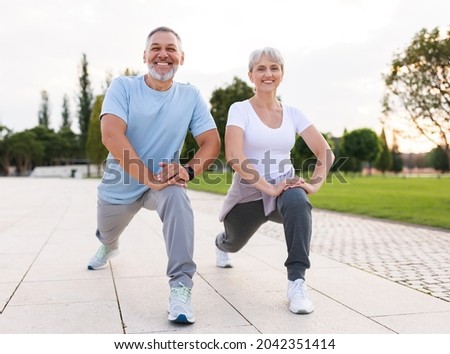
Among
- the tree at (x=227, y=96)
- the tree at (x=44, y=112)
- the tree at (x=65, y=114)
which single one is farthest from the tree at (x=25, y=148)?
the tree at (x=227, y=96)

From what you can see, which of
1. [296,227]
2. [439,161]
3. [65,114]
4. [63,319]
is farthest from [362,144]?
[63,319]

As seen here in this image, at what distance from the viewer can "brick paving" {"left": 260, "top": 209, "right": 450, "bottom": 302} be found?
4.42 m

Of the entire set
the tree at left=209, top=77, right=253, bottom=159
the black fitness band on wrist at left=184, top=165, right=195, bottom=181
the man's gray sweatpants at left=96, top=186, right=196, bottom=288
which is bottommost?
the man's gray sweatpants at left=96, top=186, right=196, bottom=288

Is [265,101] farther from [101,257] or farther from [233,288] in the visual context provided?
[101,257]

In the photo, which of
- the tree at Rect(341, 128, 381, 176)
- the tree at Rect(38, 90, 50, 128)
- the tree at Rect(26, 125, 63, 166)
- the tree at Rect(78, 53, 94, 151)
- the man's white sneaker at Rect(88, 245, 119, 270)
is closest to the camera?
the man's white sneaker at Rect(88, 245, 119, 270)

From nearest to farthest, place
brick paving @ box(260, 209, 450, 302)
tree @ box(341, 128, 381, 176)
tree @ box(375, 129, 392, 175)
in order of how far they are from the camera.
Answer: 1. brick paving @ box(260, 209, 450, 302)
2. tree @ box(341, 128, 381, 176)
3. tree @ box(375, 129, 392, 175)

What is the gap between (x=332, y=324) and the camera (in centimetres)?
302

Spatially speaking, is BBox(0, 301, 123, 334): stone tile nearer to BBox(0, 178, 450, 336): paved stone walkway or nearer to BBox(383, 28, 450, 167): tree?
BBox(0, 178, 450, 336): paved stone walkway

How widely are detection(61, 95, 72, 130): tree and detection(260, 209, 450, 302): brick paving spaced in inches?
2780

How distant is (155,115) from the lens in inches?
140

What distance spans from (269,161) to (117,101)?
1.17m

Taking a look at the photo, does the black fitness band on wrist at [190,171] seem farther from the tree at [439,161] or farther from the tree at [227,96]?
the tree at [439,161]

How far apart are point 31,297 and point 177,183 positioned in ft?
4.63

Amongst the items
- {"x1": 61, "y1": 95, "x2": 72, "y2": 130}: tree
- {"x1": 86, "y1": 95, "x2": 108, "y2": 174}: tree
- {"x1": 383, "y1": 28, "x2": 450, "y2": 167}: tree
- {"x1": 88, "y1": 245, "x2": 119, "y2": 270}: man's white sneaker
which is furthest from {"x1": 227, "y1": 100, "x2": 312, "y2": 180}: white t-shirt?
{"x1": 61, "y1": 95, "x2": 72, "y2": 130}: tree
